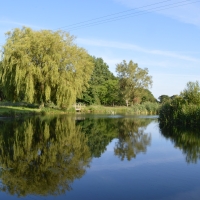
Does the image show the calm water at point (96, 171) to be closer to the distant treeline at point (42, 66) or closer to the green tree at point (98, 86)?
the distant treeline at point (42, 66)

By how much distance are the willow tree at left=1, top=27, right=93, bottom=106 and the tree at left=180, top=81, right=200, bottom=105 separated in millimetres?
11862

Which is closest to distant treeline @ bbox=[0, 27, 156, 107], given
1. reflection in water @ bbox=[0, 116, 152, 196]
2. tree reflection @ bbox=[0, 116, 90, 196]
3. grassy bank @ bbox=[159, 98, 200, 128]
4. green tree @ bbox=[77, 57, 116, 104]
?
grassy bank @ bbox=[159, 98, 200, 128]

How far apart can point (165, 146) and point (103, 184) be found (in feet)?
22.5

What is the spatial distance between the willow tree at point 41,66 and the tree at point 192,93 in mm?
11862

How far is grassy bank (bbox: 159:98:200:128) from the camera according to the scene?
21.6 metres

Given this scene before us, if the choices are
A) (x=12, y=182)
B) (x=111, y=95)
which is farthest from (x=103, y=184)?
(x=111, y=95)

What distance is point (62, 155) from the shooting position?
958cm

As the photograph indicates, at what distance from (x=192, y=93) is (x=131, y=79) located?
1532 inches

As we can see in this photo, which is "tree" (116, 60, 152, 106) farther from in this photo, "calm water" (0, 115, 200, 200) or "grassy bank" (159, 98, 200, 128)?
"calm water" (0, 115, 200, 200)

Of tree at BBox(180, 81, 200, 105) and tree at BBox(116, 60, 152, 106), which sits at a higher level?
tree at BBox(116, 60, 152, 106)

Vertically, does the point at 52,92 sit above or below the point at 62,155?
above

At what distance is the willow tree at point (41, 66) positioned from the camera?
1114 inches

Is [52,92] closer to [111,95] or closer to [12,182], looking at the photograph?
[12,182]

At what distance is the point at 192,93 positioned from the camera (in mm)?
23938
